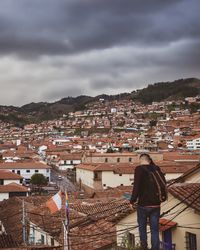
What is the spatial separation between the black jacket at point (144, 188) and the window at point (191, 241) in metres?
4.13

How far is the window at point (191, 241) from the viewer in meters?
10.8

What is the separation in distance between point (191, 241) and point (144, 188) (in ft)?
14.5

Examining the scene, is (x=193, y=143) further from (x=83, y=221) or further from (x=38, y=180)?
(x=83, y=221)

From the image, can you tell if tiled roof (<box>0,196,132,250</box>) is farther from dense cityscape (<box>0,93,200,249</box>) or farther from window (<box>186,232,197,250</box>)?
window (<box>186,232,197,250</box>)

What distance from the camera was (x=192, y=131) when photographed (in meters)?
143

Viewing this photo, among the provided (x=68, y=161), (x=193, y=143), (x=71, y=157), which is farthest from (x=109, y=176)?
(x=193, y=143)

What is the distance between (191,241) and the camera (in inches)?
430

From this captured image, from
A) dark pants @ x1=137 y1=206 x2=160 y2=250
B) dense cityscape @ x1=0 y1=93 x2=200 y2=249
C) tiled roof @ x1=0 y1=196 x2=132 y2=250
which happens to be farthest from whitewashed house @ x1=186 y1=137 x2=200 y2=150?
dark pants @ x1=137 y1=206 x2=160 y2=250

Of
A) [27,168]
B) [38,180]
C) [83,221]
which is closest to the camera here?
[83,221]

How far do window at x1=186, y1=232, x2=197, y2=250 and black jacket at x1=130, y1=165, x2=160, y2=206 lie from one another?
4.13 metres

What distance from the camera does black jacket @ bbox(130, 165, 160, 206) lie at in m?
7.05

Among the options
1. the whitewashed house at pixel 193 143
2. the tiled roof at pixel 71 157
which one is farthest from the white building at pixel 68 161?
the whitewashed house at pixel 193 143

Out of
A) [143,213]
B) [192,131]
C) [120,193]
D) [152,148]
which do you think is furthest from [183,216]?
[192,131]

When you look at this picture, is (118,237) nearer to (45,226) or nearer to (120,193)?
(45,226)
